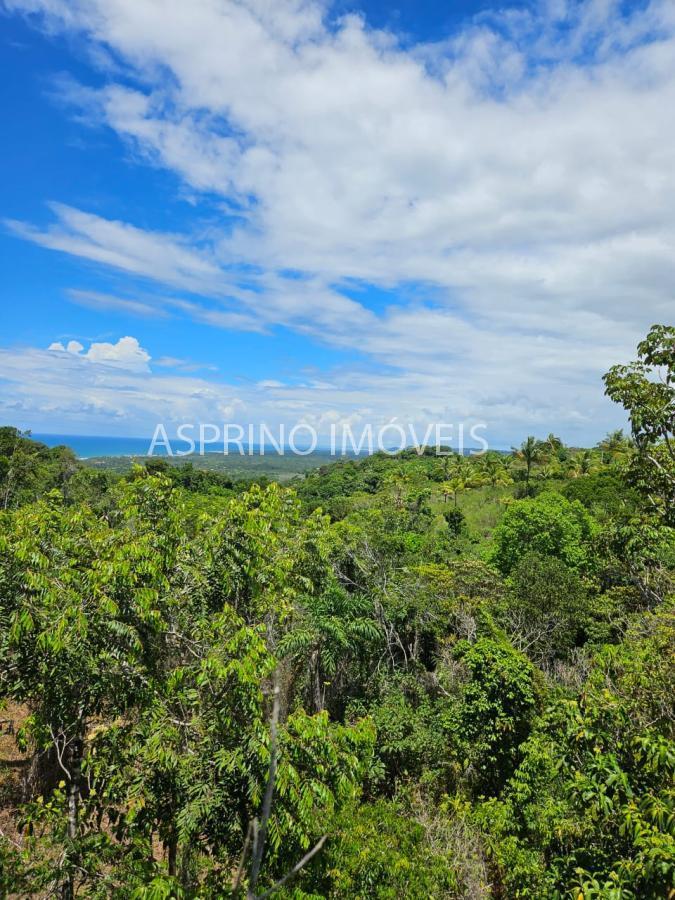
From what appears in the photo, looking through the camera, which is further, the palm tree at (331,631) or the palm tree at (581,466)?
the palm tree at (581,466)

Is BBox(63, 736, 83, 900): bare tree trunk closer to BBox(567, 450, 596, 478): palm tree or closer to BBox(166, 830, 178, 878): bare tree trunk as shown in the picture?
BBox(166, 830, 178, 878): bare tree trunk

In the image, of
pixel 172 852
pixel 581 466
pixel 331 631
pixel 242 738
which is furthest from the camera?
pixel 581 466

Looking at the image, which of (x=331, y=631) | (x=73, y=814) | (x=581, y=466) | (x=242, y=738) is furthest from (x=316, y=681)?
(x=581, y=466)

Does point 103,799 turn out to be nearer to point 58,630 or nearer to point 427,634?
Answer: point 58,630

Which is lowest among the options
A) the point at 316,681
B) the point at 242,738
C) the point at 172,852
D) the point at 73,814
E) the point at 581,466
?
the point at 316,681

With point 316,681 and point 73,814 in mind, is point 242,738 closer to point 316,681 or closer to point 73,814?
point 73,814

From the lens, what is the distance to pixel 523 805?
31.6 ft

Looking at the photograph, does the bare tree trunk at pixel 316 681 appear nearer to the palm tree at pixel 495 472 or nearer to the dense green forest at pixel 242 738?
the dense green forest at pixel 242 738

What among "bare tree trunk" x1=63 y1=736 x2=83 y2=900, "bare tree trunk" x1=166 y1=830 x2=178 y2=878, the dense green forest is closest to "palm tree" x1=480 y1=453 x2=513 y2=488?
the dense green forest

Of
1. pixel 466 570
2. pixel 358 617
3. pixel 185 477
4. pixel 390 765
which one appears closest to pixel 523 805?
pixel 390 765

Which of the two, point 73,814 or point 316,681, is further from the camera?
point 316,681

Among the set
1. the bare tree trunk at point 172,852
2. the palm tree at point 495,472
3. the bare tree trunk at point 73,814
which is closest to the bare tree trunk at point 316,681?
the bare tree trunk at point 73,814

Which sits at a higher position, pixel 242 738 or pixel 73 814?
pixel 242 738

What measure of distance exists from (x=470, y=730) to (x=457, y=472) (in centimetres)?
5064
